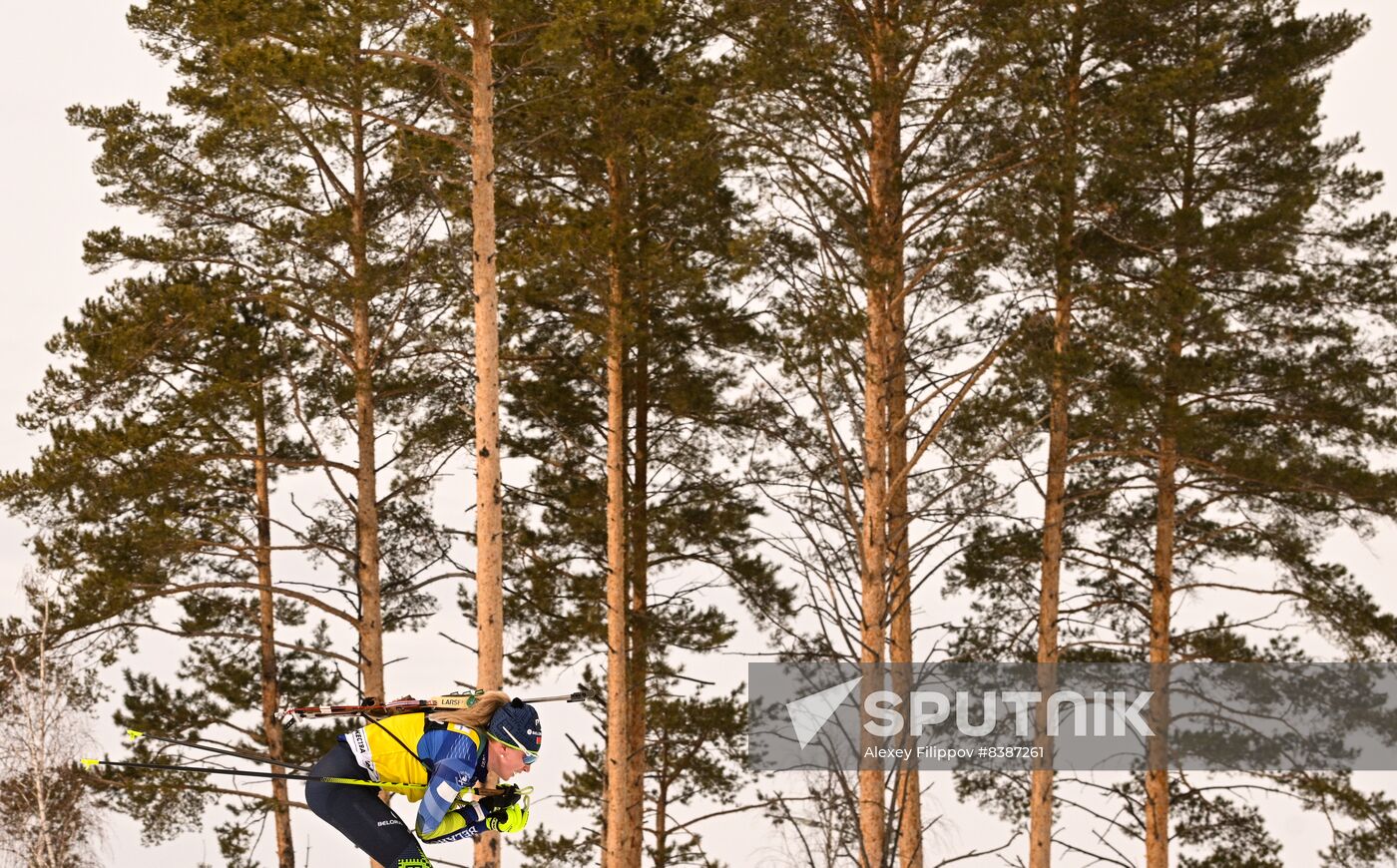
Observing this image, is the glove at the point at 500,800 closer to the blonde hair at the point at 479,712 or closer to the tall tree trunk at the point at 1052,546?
the blonde hair at the point at 479,712

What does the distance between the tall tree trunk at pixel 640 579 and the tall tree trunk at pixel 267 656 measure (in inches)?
174

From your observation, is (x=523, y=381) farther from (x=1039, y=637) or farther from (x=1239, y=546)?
(x=1239, y=546)

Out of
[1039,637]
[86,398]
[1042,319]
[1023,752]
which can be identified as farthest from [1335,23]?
[86,398]

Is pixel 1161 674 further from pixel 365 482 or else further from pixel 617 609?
pixel 365 482

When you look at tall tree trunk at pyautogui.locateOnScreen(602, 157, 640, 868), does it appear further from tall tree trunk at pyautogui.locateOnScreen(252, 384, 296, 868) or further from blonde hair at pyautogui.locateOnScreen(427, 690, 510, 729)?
blonde hair at pyautogui.locateOnScreen(427, 690, 510, 729)

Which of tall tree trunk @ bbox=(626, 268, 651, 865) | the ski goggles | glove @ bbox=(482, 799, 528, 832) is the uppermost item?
tall tree trunk @ bbox=(626, 268, 651, 865)

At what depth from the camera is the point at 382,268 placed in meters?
15.5

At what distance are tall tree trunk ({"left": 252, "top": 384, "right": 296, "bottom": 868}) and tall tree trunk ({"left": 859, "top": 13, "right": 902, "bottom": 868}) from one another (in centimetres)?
861

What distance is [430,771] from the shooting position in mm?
6559

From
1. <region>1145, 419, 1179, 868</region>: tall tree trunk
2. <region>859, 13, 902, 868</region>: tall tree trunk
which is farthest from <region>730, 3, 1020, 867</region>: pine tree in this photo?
<region>1145, 419, 1179, 868</region>: tall tree trunk

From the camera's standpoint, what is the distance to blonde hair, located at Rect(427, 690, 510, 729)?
6449 millimetres

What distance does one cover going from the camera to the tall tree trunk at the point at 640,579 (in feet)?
55.5

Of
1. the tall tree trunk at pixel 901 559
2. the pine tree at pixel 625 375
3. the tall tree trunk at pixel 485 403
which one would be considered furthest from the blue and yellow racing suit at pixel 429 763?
the pine tree at pixel 625 375

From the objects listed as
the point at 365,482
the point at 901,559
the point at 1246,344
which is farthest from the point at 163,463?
the point at 1246,344
